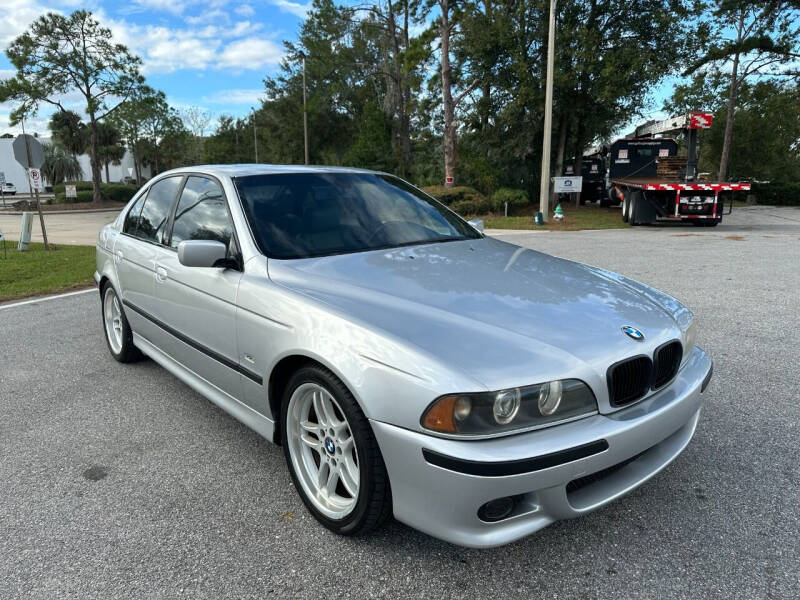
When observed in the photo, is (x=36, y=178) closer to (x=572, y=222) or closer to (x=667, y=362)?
(x=667, y=362)

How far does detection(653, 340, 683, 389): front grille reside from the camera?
2265mm

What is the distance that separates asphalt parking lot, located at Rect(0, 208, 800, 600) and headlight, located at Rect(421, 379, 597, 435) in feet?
2.08

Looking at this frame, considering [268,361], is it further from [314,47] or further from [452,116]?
[314,47]

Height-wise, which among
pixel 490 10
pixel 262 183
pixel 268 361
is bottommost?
pixel 268 361

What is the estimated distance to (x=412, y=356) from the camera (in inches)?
76.9

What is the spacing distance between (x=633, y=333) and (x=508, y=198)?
21.0 m

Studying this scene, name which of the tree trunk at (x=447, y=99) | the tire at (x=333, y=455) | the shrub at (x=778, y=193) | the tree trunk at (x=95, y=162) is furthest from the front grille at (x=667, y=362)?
the tree trunk at (x=95, y=162)

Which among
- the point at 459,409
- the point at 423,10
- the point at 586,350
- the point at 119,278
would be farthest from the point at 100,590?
the point at 423,10

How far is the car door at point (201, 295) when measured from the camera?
2.80m

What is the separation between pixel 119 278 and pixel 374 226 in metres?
2.19

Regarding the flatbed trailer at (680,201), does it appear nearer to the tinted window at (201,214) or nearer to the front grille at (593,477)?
the tinted window at (201,214)

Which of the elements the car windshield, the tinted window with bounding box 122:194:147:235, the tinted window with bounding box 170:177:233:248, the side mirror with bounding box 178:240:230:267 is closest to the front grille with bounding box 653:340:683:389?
the car windshield

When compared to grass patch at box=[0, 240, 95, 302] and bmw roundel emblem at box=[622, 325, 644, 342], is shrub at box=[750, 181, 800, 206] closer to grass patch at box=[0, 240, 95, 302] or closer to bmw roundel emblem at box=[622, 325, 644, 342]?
grass patch at box=[0, 240, 95, 302]

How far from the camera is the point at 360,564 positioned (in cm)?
216
